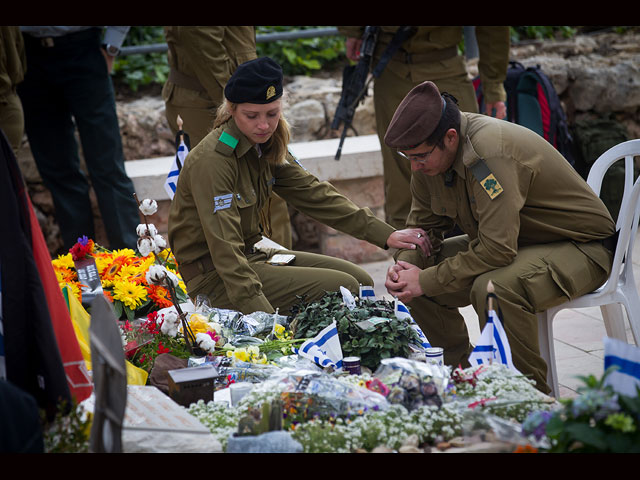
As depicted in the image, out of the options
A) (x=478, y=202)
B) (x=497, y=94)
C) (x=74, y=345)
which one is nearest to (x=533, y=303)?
(x=478, y=202)

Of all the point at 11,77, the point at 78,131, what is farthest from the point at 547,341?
the point at 11,77

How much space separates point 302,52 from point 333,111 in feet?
3.31

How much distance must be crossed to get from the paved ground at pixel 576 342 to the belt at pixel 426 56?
5.13ft

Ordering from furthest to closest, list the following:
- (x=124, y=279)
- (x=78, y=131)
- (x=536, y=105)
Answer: (x=536, y=105)
(x=78, y=131)
(x=124, y=279)

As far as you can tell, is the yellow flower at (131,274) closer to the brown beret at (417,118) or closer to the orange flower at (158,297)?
the orange flower at (158,297)

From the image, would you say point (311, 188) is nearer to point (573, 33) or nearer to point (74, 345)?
point (74, 345)

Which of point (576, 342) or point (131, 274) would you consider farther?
point (576, 342)

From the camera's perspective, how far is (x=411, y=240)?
3.54m

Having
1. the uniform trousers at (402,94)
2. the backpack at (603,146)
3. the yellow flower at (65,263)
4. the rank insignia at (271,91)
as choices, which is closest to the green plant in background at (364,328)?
the rank insignia at (271,91)

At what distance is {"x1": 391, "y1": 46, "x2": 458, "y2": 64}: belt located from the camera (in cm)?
461

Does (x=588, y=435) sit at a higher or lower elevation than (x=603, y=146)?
higher

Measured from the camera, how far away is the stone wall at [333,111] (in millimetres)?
5895

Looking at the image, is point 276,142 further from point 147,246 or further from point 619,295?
point 619,295

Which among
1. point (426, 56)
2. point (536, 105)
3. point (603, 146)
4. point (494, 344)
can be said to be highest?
point (426, 56)
